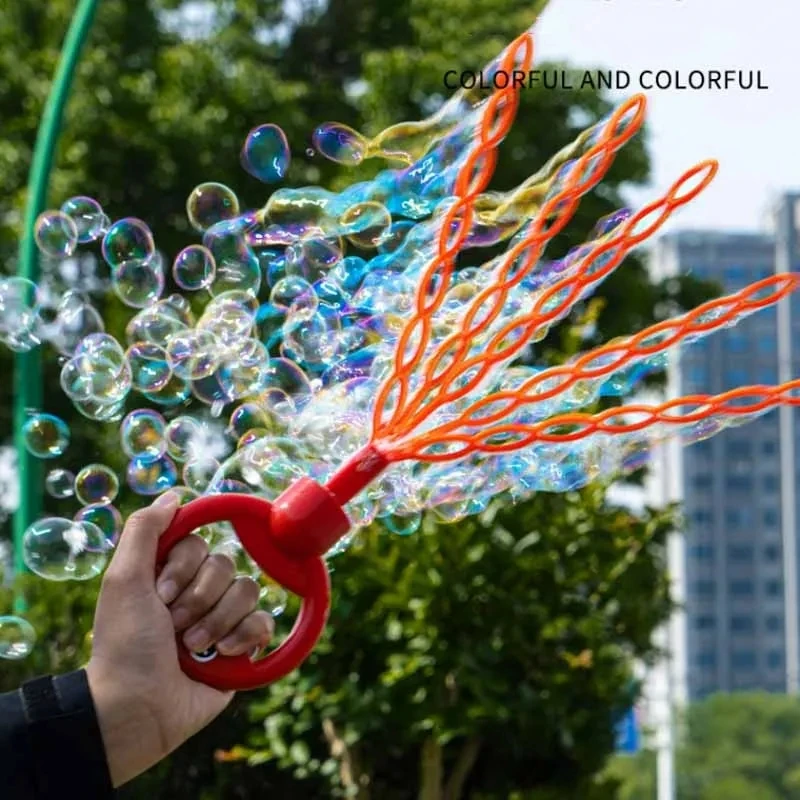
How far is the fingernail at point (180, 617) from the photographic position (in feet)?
6.50

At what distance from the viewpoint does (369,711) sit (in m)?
7.05

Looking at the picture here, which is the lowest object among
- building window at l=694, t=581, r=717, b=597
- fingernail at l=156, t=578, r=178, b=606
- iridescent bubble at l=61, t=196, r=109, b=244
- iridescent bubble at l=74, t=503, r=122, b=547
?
fingernail at l=156, t=578, r=178, b=606

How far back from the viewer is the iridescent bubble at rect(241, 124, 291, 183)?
3.50m

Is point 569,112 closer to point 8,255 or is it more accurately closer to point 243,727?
point 8,255

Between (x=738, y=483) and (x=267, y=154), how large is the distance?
338ft

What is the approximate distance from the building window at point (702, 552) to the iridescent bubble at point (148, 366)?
103291 mm

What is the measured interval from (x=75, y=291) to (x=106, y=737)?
2209mm

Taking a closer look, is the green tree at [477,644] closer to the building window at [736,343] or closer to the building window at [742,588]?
the building window at [736,343]

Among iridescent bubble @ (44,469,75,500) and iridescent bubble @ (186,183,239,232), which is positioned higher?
iridescent bubble @ (186,183,239,232)

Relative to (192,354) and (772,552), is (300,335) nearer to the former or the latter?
(192,354)

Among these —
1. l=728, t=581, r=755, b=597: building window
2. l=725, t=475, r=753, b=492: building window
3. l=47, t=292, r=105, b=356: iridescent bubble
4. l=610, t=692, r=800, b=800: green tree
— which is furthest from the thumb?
l=728, t=581, r=755, b=597: building window

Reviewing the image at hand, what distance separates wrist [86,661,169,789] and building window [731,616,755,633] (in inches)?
4253

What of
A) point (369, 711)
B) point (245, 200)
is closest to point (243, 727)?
point (369, 711)

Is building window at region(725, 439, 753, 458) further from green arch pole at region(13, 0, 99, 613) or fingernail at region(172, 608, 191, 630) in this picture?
fingernail at region(172, 608, 191, 630)
